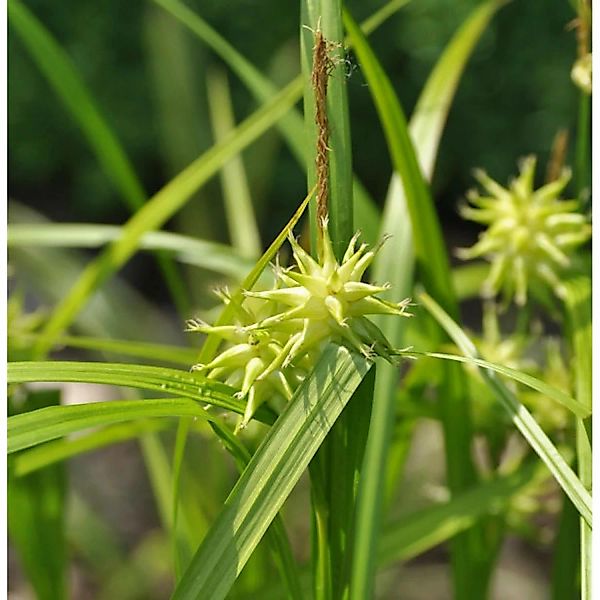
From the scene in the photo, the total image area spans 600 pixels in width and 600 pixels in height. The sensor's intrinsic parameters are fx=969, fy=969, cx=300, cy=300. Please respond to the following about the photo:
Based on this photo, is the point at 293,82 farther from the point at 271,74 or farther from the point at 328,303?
the point at 271,74

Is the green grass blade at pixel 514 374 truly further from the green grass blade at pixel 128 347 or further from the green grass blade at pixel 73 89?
the green grass blade at pixel 73 89

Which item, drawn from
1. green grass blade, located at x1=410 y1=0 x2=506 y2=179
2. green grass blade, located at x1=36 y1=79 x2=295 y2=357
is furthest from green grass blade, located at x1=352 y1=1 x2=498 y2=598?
green grass blade, located at x1=36 y1=79 x2=295 y2=357

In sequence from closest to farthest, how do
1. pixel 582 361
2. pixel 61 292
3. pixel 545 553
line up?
1. pixel 582 361
2. pixel 61 292
3. pixel 545 553

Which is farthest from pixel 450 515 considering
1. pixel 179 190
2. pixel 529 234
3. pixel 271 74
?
pixel 271 74

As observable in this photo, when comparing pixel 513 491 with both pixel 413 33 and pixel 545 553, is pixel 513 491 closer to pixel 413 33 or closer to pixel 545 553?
pixel 545 553

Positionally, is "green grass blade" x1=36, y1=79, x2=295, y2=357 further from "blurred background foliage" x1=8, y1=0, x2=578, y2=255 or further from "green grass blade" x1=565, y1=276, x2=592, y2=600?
"blurred background foliage" x1=8, y1=0, x2=578, y2=255

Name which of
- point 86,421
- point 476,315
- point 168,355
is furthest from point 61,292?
point 476,315
